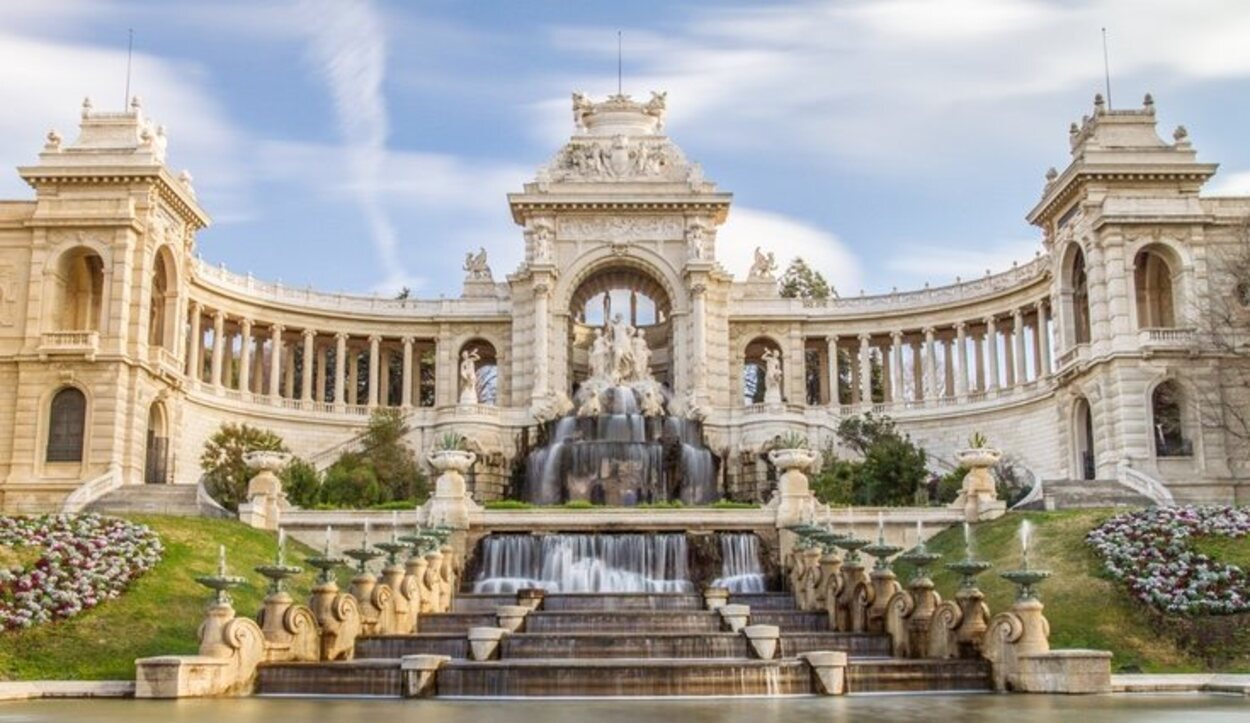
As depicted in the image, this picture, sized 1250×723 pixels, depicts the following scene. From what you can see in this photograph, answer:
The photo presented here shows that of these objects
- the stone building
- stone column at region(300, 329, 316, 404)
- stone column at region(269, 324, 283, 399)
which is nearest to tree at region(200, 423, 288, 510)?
the stone building

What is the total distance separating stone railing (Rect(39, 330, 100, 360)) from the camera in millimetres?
53781

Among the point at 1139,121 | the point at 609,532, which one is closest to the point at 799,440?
the point at 1139,121

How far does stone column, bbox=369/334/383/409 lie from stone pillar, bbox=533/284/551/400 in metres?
10.7

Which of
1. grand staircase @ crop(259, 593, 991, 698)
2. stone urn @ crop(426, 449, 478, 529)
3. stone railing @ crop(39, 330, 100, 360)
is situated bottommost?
grand staircase @ crop(259, 593, 991, 698)

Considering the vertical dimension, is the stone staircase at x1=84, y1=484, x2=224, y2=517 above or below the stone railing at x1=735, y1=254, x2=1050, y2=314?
below

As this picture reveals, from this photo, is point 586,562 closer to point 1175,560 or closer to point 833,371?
point 1175,560

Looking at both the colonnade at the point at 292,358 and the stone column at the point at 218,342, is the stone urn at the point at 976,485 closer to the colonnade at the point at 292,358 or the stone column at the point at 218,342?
the colonnade at the point at 292,358

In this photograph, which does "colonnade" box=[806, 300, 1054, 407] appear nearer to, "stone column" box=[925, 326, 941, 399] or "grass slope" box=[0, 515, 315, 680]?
"stone column" box=[925, 326, 941, 399]

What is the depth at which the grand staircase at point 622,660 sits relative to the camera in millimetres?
20797

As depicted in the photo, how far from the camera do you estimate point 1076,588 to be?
29.0m

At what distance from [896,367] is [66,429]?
152 feet

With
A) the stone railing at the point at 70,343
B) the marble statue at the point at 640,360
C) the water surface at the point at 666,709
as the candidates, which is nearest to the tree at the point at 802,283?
the marble statue at the point at 640,360

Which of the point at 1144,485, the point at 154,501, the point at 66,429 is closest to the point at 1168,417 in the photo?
the point at 1144,485

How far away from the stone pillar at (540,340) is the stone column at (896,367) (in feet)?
69.4
